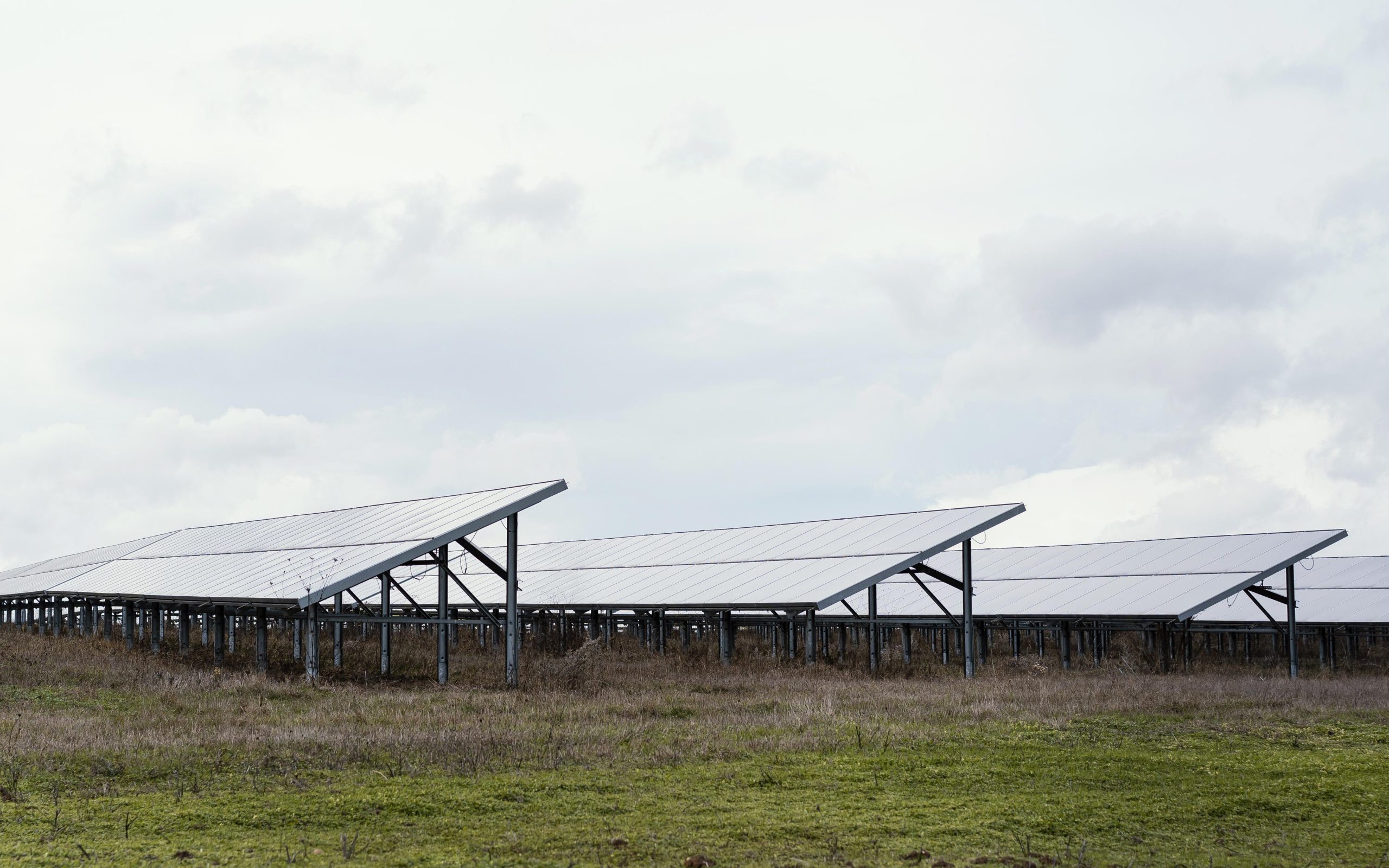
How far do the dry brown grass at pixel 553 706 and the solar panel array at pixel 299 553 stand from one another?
1.84m

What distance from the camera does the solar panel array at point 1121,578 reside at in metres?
34.3

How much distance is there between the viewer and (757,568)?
3566 cm

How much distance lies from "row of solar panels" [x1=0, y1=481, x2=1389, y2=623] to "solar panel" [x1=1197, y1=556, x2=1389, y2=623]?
105 mm

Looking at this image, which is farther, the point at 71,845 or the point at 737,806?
the point at 737,806

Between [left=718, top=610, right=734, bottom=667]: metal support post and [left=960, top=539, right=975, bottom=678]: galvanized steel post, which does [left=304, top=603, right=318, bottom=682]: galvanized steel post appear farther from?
[left=960, top=539, right=975, bottom=678]: galvanized steel post

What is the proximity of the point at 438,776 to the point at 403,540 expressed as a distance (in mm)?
13059

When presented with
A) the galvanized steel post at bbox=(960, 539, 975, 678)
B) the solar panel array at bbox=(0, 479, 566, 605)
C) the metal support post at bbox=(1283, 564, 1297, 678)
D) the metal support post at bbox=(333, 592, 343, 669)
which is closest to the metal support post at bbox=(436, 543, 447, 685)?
the solar panel array at bbox=(0, 479, 566, 605)

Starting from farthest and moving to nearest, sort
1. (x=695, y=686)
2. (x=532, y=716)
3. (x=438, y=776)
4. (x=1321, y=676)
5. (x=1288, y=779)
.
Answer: (x=1321, y=676)
(x=695, y=686)
(x=532, y=716)
(x=1288, y=779)
(x=438, y=776)

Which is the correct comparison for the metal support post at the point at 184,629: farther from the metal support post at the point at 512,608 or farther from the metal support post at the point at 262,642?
the metal support post at the point at 512,608

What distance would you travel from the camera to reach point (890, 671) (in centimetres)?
3036

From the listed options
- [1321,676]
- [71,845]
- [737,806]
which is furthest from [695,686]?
[1321,676]

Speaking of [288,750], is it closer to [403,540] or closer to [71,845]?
[71,845]

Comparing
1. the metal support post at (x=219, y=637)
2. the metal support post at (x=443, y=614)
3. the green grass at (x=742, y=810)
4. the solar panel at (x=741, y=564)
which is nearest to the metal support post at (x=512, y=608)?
the metal support post at (x=443, y=614)

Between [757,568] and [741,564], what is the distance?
1.50 meters
